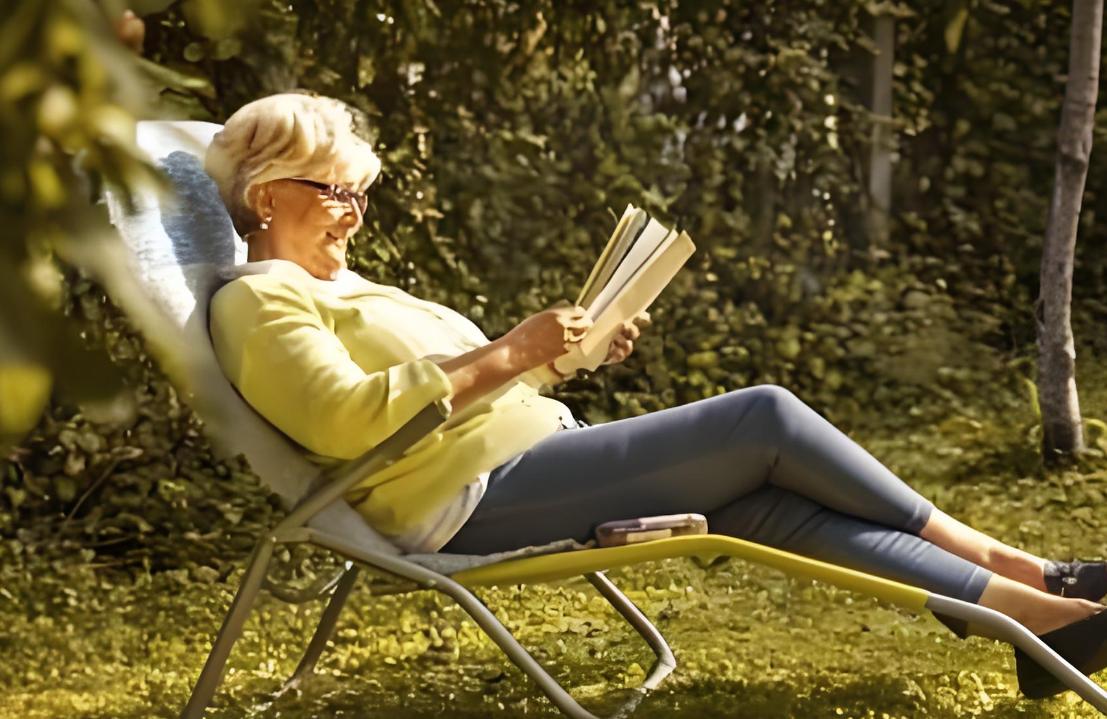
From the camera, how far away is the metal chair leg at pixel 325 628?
3.29 meters

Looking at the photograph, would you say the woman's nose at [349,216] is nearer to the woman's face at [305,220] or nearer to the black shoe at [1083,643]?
the woman's face at [305,220]

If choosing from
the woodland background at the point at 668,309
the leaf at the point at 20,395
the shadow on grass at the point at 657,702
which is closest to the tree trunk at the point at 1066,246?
the woodland background at the point at 668,309

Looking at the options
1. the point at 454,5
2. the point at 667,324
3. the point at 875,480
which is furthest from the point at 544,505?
the point at 667,324

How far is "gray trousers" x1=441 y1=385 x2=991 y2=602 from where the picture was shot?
112 inches

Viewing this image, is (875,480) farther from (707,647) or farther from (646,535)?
(707,647)

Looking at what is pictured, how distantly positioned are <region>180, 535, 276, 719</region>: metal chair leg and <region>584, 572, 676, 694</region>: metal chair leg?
2.70ft

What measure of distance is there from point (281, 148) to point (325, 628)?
1000mm

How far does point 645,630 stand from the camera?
3658mm

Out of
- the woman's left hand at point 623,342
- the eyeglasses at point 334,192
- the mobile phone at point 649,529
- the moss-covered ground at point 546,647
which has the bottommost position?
the moss-covered ground at point 546,647

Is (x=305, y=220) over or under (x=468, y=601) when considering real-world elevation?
over

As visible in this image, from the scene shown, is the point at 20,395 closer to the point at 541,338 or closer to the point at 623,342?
the point at 541,338

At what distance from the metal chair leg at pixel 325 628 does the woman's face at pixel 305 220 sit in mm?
609

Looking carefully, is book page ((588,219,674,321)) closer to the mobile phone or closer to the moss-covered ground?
the mobile phone

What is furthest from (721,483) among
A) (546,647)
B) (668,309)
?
(668,309)
